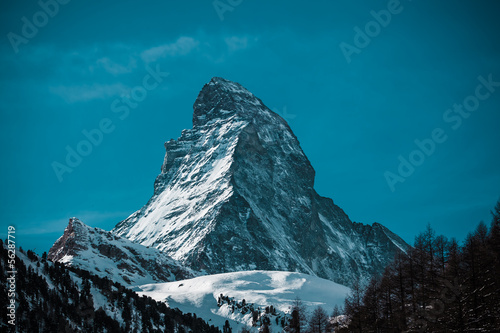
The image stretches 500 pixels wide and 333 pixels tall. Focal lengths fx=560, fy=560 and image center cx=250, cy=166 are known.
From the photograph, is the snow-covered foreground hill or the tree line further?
the snow-covered foreground hill

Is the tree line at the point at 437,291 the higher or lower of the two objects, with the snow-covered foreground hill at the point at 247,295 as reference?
lower

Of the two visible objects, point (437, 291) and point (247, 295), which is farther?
point (247, 295)

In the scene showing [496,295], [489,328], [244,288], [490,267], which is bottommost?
[489,328]

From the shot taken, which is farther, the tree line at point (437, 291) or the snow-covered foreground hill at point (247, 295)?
the snow-covered foreground hill at point (247, 295)

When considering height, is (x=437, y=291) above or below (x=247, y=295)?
below

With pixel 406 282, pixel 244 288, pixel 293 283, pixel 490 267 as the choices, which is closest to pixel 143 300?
pixel 244 288

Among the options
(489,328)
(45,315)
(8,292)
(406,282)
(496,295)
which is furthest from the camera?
(45,315)

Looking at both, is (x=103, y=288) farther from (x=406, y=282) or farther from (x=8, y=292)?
(x=406, y=282)

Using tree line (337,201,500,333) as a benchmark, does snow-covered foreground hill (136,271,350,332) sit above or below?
above
